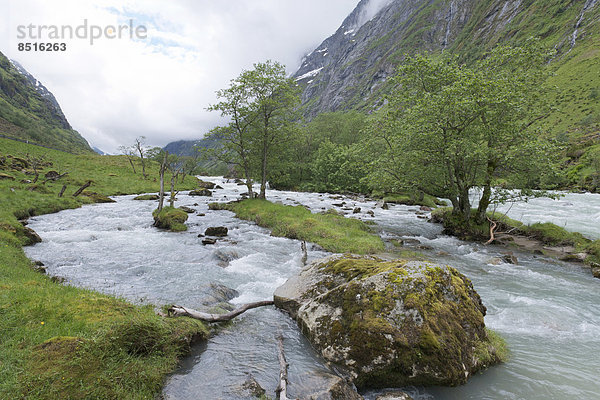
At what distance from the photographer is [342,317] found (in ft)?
22.3

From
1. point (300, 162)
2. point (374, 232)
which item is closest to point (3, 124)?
point (300, 162)

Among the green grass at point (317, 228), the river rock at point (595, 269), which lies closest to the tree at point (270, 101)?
the green grass at point (317, 228)

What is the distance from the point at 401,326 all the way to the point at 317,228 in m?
14.6

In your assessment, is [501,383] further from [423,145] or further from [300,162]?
[300,162]

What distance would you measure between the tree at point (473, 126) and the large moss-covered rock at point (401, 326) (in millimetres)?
12680

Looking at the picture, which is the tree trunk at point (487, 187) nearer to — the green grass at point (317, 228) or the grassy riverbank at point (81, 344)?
the green grass at point (317, 228)

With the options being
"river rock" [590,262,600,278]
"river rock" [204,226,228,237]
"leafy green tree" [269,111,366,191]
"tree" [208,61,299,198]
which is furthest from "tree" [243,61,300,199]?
"river rock" [590,262,600,278]

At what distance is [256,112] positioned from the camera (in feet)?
104

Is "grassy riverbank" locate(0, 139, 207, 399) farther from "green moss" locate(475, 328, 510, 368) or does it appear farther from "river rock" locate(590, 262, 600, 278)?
"river rock" locate(590, 262, 600, 278)

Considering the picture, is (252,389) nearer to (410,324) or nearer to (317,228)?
(410,324)

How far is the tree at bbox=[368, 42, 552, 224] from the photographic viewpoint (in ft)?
58.1

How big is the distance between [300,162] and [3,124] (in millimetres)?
135828

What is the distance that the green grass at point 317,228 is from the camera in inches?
695

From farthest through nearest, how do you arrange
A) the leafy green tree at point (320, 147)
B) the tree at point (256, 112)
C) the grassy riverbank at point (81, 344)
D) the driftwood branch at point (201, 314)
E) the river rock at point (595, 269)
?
1. the leafy green tree at point (320, 147)
2. the tree at point (256, 112)
3. the river rock at point (595, 269)
4. the driftwood branch at point (201, 314)
5. the grassy riverbank at point (81, 344)
